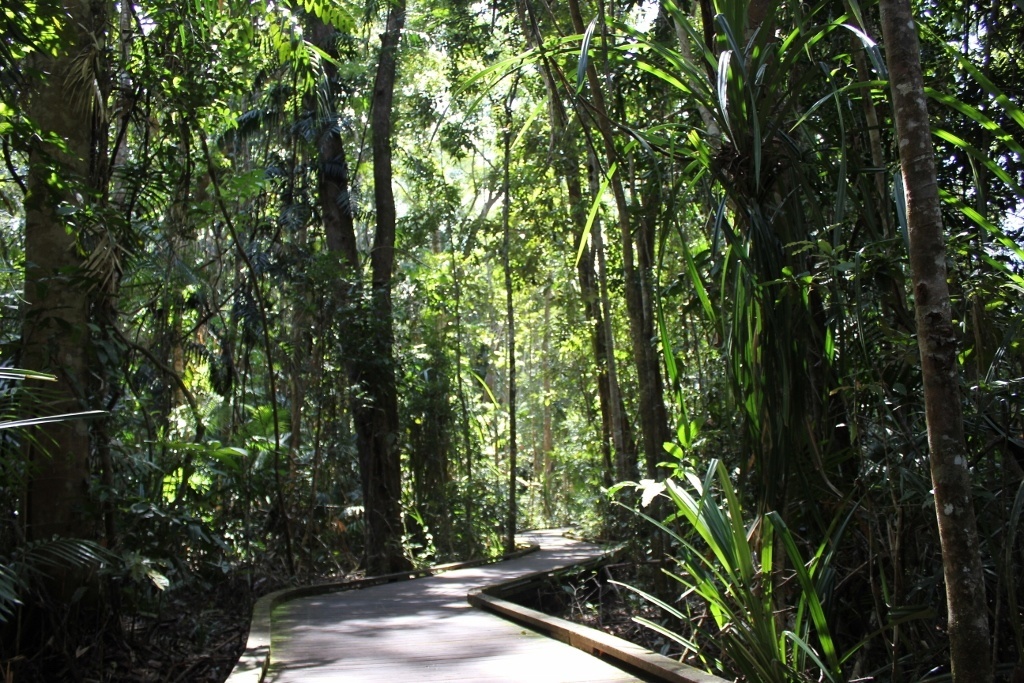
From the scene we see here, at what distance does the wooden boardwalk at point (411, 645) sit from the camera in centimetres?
454

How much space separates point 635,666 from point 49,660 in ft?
11.7

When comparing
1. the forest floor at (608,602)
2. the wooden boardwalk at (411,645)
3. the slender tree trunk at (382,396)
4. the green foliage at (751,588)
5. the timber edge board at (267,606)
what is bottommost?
the forest floor at (608,602)

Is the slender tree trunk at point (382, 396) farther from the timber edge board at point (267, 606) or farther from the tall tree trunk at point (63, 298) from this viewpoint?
the tall tree trunk at point (63, 298)

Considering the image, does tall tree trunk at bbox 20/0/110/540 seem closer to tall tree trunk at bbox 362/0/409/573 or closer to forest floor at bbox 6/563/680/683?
forest floor at bbox 6/563/680/683

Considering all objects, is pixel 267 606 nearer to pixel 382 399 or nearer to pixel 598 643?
pixel 598 643

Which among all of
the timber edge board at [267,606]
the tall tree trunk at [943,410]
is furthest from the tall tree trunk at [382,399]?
the tall tree trunk at [943,410]

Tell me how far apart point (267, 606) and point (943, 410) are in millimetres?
5856

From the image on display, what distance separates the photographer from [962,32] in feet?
18.6

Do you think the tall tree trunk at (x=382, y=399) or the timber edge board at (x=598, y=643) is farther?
the tall tree trunk at (x=382, y=399)

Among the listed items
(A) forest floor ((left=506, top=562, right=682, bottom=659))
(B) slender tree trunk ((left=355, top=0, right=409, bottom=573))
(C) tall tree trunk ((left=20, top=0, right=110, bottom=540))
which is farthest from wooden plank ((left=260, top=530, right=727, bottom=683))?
(B) slender tree trunk ((left=355, top=0, right=409, bottom=573))

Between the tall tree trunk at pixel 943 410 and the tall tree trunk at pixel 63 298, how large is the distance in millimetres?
4642

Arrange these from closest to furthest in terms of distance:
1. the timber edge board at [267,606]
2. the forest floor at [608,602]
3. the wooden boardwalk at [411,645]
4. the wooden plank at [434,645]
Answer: the timber edge board at [267,606], the wooden plank at [434,645], the wooden boardwalk at [411,645], the forest floor at [608,602]

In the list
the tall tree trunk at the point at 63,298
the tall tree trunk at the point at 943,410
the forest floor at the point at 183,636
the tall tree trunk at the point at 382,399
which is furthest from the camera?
the tall tree trunk at the point at 382,399

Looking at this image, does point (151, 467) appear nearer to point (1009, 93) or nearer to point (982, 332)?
point (982, 332)
